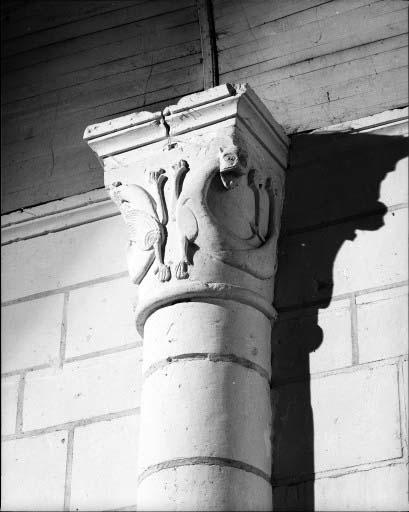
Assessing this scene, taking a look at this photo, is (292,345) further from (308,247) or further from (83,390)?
(83,390)

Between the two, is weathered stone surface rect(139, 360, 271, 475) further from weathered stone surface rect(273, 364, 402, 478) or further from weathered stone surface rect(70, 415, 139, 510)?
weathered stone surface rect(70, 415, 139, 510)

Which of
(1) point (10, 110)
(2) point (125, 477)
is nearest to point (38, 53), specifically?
(1) point (10, 110)

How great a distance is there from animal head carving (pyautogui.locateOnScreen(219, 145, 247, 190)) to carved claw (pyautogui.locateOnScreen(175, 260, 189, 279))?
244 millimetres

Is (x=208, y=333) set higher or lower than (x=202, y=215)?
lower

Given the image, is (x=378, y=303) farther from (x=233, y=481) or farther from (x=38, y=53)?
(x=38, y=53)

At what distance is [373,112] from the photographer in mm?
3902

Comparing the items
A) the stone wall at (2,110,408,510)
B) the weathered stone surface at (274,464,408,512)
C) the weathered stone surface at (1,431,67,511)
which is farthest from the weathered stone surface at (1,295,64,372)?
the weathered stone surface at (274,464,408,512)

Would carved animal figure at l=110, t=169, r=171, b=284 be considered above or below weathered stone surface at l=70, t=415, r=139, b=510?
above

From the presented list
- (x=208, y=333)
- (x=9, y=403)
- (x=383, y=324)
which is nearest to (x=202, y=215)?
(x=208, y=333)

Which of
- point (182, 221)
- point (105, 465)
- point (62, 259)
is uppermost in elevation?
point (62, 259)

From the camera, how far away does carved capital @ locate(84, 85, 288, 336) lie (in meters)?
3.56

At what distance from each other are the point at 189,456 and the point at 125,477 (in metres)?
0.40

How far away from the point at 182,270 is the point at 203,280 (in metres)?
0.06

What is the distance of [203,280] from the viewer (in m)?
3.52
